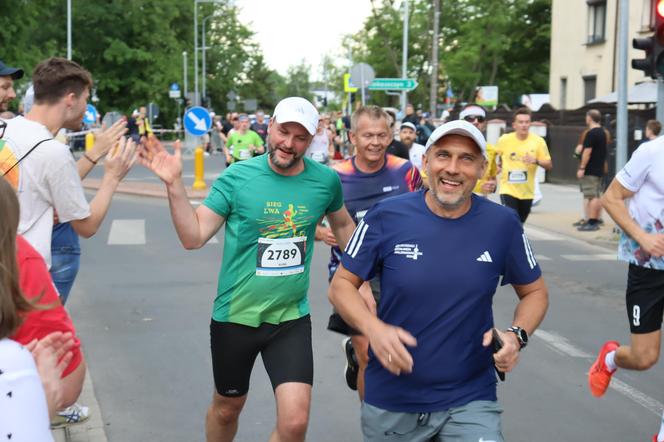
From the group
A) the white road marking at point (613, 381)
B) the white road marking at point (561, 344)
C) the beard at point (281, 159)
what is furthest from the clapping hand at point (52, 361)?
the white road marking at point (561, 344)

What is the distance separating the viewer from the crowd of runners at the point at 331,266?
8.71 feet

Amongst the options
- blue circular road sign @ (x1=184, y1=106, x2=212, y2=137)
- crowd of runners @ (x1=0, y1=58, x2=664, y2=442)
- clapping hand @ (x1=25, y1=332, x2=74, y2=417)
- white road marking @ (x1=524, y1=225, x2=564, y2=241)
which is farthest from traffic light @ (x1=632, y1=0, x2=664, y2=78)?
blue circular road sign @ (x1=184, y1=106, x2=212, y2=137)

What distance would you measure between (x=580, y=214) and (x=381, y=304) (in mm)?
16928

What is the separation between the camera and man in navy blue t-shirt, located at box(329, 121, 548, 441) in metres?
3.66

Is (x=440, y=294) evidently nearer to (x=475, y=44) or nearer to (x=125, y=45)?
(x=475, y=44)

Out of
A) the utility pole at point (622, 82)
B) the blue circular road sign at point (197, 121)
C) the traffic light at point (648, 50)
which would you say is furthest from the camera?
the blue circular road sign at point (197, 121)

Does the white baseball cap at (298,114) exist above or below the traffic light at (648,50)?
below

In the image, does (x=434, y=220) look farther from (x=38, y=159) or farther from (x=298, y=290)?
(x=38, y=159)

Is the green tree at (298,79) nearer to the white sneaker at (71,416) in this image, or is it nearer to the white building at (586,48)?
the white building at (586,48)

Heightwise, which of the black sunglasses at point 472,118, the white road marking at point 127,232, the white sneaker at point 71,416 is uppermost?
the black sunglasses at point 472,118

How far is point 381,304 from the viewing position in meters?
3.79

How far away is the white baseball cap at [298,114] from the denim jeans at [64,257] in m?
1.93

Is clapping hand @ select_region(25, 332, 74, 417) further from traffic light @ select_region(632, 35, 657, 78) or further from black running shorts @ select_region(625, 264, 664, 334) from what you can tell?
traffic light @ select_region(632, 35, 657, 78)

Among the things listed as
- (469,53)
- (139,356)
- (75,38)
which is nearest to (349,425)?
(139,356)
